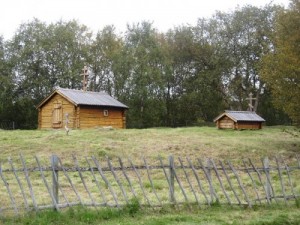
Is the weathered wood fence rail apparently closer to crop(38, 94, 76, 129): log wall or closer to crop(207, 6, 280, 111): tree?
crop(38, 94, 76, 129): log wall

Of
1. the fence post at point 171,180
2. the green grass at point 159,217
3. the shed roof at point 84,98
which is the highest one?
the shed roof at point 84,98

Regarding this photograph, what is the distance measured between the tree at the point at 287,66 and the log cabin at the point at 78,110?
15.5 metres

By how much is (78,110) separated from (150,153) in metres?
Answer: 13.9

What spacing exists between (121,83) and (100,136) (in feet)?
78.5

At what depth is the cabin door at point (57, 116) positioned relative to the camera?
32562 mm

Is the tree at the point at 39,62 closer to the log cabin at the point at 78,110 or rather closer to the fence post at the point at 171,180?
the log cabin at the point at 78,110

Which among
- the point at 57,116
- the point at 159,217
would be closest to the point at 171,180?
the point at 159,217

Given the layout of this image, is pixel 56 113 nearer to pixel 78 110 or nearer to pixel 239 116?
pixel 78 110

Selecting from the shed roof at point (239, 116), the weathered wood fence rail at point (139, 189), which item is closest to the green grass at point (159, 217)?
the weathered wood fence rail at point (139, 189)

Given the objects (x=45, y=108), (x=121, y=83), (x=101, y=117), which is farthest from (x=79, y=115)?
(x=121, y=83)

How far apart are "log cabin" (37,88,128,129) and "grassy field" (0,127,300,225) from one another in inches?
268

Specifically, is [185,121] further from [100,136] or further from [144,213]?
[144,213]

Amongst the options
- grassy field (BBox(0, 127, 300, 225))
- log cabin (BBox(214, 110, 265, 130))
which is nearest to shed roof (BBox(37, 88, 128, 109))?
grassy field (BBox(0, 127, 300, 225))

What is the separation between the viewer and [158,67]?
47562 millimetres
